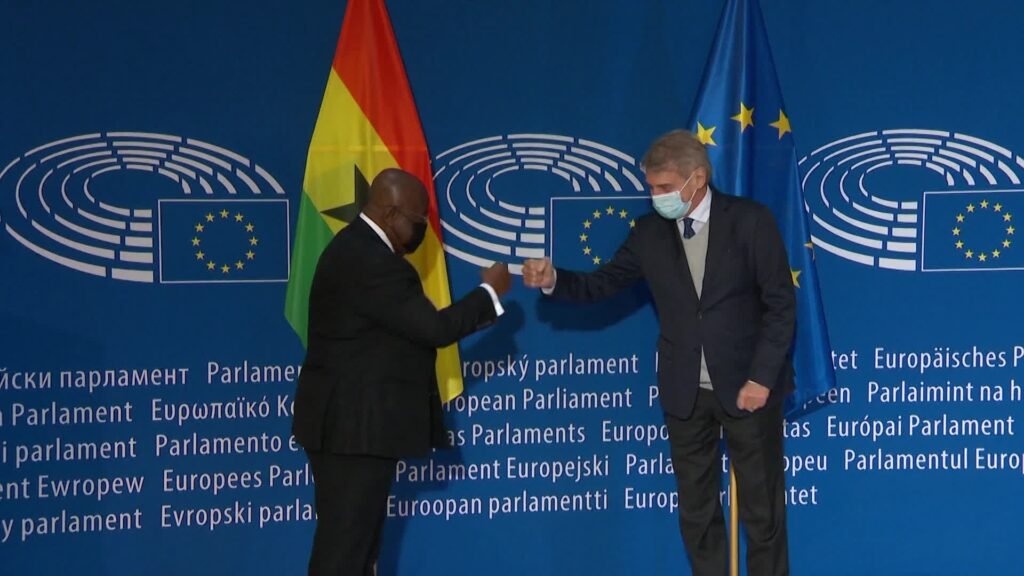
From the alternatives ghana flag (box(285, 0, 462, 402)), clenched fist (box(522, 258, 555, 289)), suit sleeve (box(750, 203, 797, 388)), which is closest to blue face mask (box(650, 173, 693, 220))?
suit sleeve (box(750, 203, 797, 388))

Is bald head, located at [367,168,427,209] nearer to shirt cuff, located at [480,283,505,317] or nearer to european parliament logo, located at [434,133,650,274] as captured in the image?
shirt cuff, located at [480,283,505,317]

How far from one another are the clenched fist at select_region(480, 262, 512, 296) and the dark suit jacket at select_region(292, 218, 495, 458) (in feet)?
0.69

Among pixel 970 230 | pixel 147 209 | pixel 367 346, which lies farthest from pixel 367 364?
pixel 970 230

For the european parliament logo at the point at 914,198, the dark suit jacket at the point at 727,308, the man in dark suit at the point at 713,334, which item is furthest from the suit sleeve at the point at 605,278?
the european parliament logo at the point at 914,198

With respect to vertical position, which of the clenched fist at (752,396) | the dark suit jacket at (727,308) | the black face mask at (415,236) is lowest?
the clenched fist at (752,396)

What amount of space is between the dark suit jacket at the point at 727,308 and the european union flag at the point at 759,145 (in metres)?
0.33

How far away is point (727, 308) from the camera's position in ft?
10.6

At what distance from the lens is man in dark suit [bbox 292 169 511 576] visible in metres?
2.84

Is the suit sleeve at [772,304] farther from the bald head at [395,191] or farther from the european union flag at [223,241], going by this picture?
the european union flag at [223,241]

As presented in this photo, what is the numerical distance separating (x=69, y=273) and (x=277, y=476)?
97 centimetres

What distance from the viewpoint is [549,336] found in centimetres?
384

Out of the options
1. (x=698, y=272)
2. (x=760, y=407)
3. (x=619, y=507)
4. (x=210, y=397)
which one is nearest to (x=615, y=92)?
(x=698, y=272)

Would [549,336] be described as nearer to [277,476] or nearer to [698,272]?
[698,272]

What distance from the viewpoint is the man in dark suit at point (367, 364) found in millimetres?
2844
